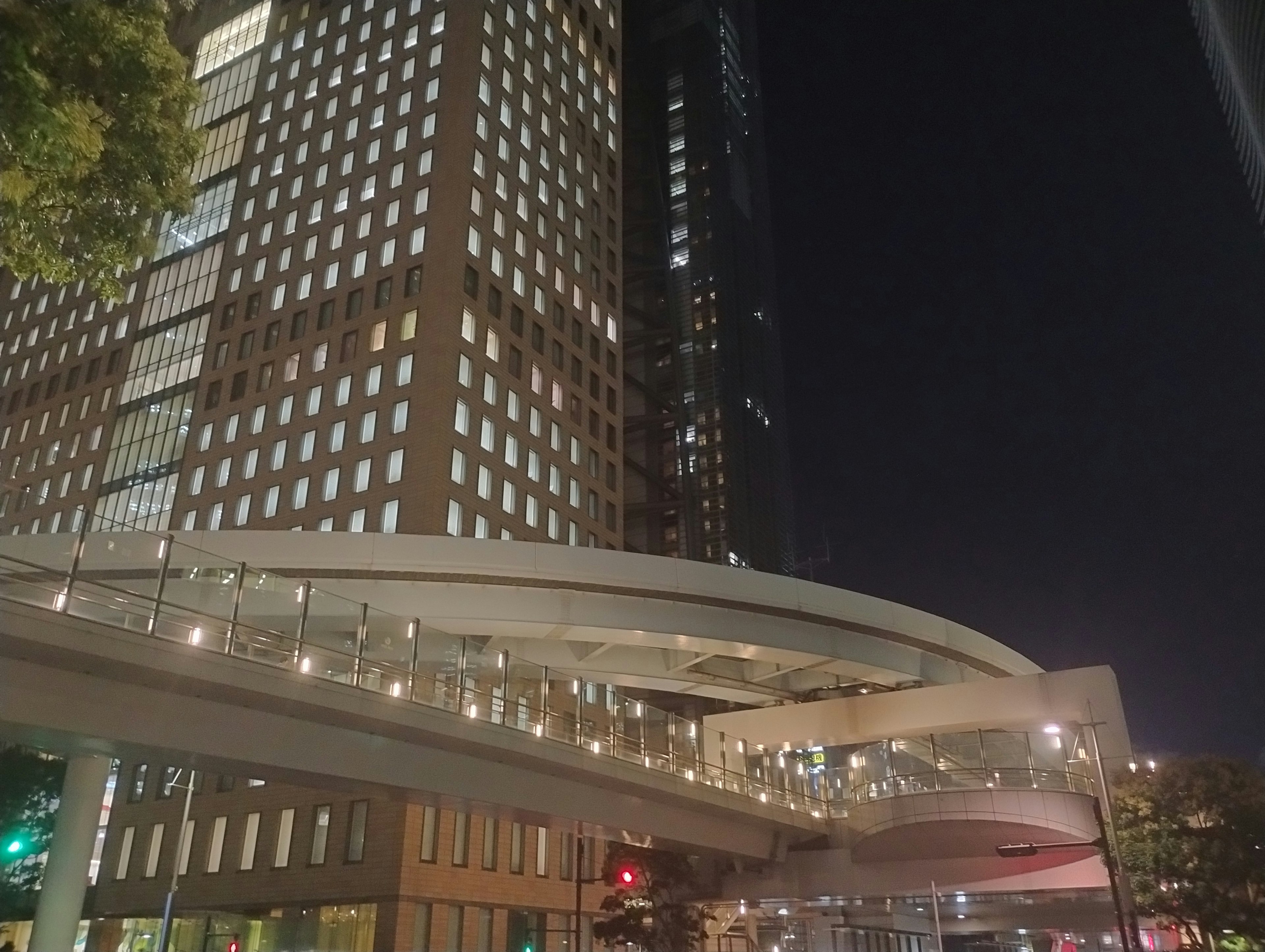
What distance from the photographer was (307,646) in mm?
19312

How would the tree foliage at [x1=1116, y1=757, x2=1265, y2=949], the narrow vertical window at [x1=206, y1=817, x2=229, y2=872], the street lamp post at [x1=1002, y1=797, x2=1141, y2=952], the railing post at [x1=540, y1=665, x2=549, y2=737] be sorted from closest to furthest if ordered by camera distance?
the railing post at [x1=540, y1=665, x2=549, y2=737] < the street lamp post at [x1=1002, y1=797, x2=1141, y2=952] < the tree foliage at [x1=1116, y1=757, x2=1265, y2=949] < the narrow vertical window at [x1=206, y1=817, x2=229, y2=872]

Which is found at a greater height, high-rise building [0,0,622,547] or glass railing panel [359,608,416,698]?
high-rise building [0,0,622,547]

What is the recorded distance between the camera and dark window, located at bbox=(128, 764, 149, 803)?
53.8m

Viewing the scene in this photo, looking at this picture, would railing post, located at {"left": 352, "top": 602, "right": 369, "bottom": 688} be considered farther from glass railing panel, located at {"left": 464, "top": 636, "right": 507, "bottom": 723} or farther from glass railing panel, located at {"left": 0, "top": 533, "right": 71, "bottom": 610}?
glass railing panel, located at {"left": 0, "top": 533, "right": 71, "bottom": 610}

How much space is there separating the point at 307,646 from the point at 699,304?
102 meters

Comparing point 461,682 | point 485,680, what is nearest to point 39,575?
point 461,682

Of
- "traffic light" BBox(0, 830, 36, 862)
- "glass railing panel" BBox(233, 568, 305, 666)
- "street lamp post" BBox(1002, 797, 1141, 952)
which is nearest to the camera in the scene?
"glass railing panel" BBox(233, 568, 305, 666)

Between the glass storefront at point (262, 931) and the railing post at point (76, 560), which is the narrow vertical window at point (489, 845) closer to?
the glass storefront at point (262, 931)

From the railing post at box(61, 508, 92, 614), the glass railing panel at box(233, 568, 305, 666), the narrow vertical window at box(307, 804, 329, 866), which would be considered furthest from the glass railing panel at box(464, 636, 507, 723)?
the narrow vertical window at box(307, 804, 329, 866)

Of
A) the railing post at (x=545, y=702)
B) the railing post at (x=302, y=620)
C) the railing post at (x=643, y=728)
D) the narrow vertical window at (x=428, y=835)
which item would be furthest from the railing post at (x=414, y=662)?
the narrow vertical window at (x=428, y=835)

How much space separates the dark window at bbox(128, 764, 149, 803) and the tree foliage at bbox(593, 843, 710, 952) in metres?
29.2

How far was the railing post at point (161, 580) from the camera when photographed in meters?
16.8

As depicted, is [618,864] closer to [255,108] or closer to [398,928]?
[398,928]

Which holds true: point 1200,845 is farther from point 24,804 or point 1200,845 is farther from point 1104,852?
point 24,804
